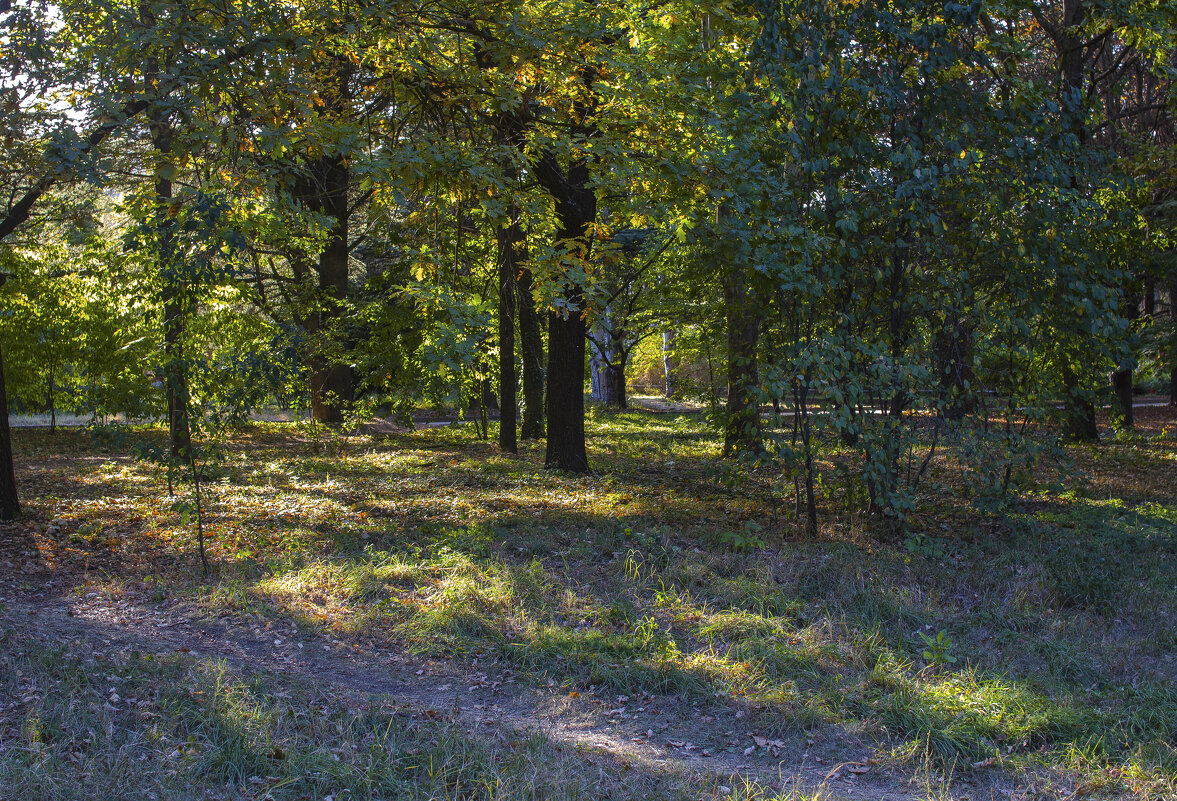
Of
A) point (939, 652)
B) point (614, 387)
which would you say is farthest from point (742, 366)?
point (614, 387)

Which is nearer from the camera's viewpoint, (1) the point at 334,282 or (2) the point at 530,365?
(2) the point at 530,365

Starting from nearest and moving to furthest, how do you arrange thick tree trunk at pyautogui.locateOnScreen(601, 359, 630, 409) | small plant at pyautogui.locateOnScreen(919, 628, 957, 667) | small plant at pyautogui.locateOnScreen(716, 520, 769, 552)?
small plant at pyautogui.locateOnScreen(919, 628, 957, 667), small plant at pyautogui.locateOnScreen(716, 520, 769, 552), thick tree trunk at pyautogui.locateOnScreen(601, 359, 630, 409)

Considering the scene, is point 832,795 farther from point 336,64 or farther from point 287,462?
point 287,462

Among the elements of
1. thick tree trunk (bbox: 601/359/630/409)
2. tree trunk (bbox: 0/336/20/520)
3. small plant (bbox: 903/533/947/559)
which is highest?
thick tree trunk (bbox: 601/359/630/409)

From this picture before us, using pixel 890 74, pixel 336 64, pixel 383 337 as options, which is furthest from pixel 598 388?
pixel 890 74

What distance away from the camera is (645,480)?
35.3ft

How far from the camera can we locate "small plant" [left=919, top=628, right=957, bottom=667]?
4840mm

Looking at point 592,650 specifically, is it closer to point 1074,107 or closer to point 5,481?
point 1074,107

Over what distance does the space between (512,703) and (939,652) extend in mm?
2646

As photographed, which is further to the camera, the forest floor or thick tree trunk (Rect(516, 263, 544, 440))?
thick tree trunk (Rect(516, 263, 544, 440))

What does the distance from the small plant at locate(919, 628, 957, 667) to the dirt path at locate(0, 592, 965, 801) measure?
1.16 metres

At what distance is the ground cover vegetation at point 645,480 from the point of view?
3.92 m

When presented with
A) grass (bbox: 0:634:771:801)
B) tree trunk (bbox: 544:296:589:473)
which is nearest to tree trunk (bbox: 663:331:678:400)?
tree trunk (bbox: 544:296:589:473)

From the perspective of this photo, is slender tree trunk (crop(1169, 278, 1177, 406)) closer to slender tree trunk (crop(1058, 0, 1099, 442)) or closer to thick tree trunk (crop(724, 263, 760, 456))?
slender tree trunk (crop(1058, 0, 1099, 442))
